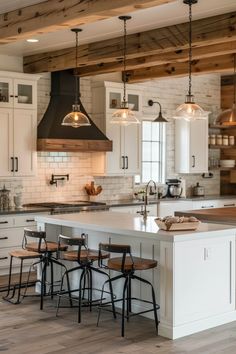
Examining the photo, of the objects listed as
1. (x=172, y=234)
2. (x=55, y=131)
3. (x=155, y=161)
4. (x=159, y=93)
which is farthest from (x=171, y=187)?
(x=172, y=234)

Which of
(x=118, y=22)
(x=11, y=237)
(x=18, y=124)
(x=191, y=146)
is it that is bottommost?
(x=11, y=237)

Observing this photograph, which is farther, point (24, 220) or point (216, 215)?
point (24, 220)

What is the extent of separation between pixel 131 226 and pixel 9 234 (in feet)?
8.61

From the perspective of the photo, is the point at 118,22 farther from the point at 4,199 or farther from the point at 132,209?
the point at 132,209

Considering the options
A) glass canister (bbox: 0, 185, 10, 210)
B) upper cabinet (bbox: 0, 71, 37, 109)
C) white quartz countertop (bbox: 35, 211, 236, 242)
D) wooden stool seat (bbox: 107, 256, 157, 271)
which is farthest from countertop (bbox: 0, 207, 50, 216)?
wooden stool seat (bbox: 107, 256, 157, 271)

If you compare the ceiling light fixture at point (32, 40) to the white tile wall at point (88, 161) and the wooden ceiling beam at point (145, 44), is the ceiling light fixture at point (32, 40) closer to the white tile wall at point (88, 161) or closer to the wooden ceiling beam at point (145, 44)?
the wooden ceiling beam at point (145, 44)

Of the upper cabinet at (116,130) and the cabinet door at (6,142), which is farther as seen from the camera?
the upper cabinet at (116,130)

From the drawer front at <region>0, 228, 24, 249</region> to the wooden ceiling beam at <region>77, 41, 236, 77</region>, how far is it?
2.58 meters

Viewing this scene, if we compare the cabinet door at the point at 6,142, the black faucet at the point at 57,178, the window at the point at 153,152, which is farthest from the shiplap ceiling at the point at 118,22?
the window at the point at 153,152

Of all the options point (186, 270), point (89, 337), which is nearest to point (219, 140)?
point (186, 270)

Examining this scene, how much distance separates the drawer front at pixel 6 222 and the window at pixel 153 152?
3.04m

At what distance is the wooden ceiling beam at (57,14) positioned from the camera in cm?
487

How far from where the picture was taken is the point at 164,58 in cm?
761

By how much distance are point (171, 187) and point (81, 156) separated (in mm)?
1848
